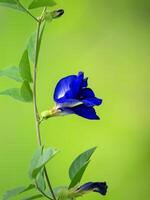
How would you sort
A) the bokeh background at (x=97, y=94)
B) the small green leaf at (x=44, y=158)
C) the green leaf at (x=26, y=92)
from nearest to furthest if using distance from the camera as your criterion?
the small green leaf at (x=44, y=158) → the green leaf at (x=26, y=92) → the bokeh background at (x=97, y=94)

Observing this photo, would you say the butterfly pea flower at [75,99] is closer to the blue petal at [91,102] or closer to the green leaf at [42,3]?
the blue petal at [91,102]

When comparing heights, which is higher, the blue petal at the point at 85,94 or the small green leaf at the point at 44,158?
the blue petal at the point at 85,94

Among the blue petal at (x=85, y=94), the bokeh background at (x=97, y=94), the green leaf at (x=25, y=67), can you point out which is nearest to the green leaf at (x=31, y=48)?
the green leaf at (x=25, y=67)

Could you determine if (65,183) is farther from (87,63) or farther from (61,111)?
(61,111)

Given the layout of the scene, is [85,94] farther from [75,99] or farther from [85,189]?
[85,189]

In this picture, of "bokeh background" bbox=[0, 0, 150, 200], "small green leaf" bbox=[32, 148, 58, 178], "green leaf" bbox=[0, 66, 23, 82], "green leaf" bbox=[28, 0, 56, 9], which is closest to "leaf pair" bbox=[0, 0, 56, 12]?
"green leaf" bbox=[28, 0, 56, 9]

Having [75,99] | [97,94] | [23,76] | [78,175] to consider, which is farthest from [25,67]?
[97,94]

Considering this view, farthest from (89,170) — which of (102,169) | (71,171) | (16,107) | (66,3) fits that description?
(66,3)
